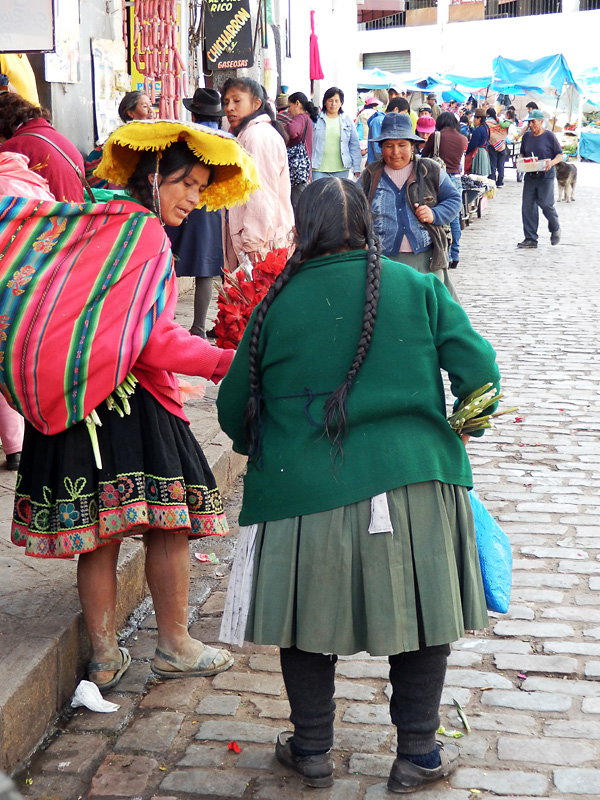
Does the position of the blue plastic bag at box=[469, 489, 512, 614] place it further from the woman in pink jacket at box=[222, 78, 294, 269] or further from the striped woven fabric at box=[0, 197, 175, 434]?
the woman in pink jacket at box=[222, 78, 294, 269]

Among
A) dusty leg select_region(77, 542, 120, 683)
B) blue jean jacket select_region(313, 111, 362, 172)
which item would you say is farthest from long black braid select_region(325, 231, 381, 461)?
blue jean jacket select_region(313, 111, 362, 172)

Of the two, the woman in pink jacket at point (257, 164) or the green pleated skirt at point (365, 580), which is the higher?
the woman in pink jacket at point (257, 164)

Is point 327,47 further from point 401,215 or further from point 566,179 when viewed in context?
point 401,215

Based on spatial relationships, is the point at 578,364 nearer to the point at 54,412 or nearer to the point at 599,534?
the point at 599,534

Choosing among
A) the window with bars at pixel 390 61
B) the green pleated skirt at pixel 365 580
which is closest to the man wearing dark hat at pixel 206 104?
the green pleated skirt at pixel 365 580

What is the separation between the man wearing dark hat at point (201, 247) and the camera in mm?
7855

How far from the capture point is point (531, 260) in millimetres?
14609

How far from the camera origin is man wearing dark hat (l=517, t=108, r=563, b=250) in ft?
50.3

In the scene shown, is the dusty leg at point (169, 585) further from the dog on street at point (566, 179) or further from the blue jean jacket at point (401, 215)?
the dog on street at point (566, 179)

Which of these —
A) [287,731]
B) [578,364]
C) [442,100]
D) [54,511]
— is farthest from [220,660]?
[442,100]

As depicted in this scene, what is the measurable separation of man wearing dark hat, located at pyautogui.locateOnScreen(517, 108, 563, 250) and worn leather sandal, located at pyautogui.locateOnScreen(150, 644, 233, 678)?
1294 cm

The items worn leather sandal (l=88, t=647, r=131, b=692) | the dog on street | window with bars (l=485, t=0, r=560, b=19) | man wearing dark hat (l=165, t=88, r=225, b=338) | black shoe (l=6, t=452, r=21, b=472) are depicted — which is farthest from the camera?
window with bars (l=485, t=0, r=560, b=19)

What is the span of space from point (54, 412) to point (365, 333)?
1.06 metres

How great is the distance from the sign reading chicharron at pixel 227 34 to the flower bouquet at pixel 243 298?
8.97 metres
